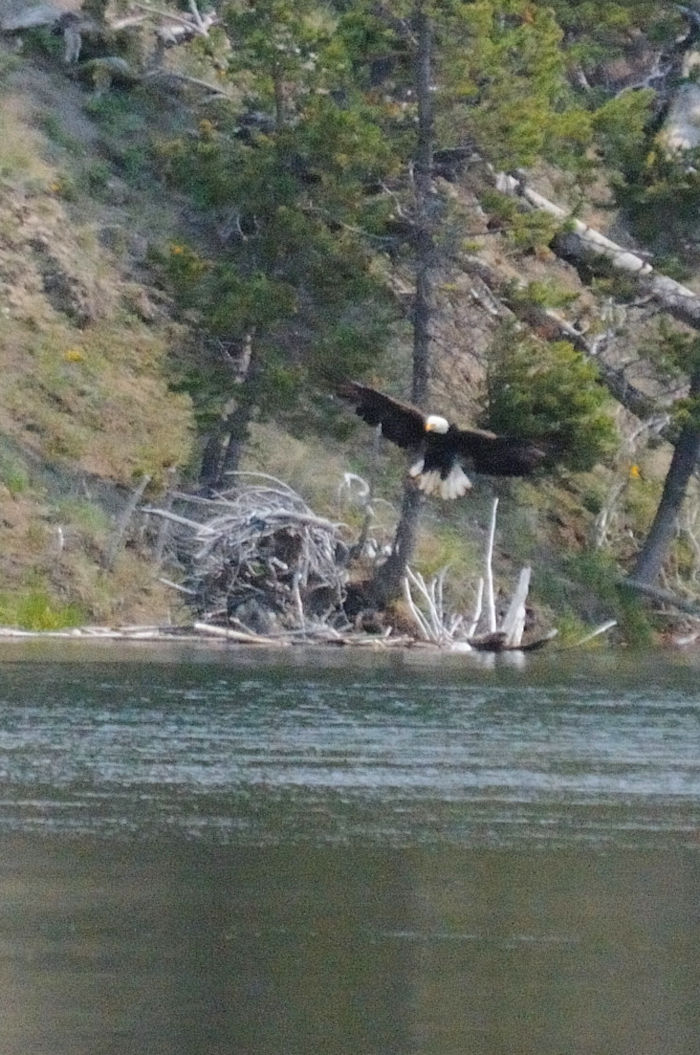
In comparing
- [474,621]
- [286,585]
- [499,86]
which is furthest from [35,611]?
[499,86]

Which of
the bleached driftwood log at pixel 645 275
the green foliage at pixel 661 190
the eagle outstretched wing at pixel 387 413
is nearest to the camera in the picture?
the eagle outstretched wing at pixel 387 413

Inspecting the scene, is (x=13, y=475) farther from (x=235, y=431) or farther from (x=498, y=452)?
(x=498, y=452)

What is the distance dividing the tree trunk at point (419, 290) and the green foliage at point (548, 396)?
1.35 m

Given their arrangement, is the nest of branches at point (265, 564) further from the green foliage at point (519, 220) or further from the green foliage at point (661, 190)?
the green foliage at point (661, 190)

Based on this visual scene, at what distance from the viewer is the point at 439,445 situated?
2567 cm

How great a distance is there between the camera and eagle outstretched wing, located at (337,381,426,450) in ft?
80.4

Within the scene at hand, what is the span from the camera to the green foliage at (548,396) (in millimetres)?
30719

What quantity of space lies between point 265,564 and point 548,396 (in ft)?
16.6

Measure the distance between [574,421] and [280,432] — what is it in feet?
17.9

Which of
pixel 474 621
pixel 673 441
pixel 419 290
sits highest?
pixel 419 290

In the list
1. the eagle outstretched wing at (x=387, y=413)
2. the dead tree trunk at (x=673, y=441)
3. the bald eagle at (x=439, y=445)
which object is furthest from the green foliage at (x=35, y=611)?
the dead tree trunk at (x=673, y=441)

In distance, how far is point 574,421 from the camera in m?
30.8

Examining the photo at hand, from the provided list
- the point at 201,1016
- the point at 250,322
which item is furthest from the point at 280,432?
the point at 201,1016

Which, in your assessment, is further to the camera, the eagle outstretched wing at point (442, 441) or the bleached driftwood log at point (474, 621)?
the bleached driftwood log at point (474, 621)
